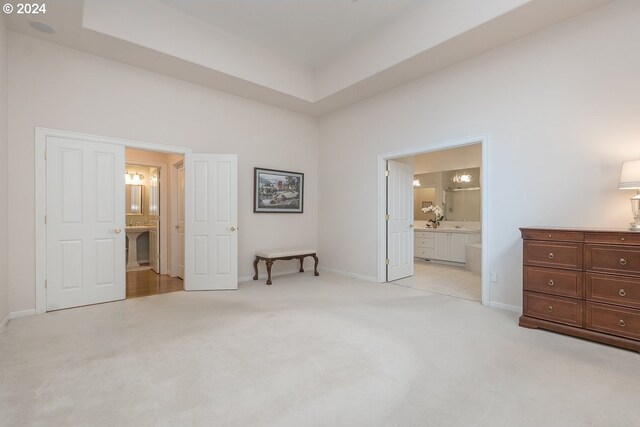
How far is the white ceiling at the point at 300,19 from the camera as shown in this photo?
385cm

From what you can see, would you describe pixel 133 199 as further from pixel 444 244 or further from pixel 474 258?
pixel 474 258

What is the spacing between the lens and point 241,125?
5367 mm

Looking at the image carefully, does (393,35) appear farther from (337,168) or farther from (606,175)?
(606,175)

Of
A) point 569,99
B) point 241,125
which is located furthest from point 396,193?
point 241,125

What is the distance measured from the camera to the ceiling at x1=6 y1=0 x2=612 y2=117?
3.35m

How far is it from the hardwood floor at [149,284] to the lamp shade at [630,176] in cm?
552

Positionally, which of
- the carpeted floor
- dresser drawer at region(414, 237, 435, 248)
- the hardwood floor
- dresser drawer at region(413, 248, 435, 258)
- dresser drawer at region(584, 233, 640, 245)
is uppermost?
dresser drawer at region(584, 233, 640, 245)

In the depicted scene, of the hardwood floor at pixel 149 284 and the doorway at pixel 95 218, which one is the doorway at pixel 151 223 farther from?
the doorway at pixel 95 218

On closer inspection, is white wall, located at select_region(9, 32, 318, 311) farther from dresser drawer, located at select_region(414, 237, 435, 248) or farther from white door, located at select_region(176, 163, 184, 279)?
dresser drawer, located at select_region(414, 237, 435, 248)

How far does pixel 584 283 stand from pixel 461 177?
17.0 ft

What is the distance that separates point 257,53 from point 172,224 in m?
3.38

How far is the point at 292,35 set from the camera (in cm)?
452

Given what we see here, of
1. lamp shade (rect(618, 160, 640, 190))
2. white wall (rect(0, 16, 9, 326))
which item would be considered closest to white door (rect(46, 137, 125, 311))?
white wall (rect(0, 16, 9, 326))

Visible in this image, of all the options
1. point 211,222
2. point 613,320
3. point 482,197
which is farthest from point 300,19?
point 613,320
